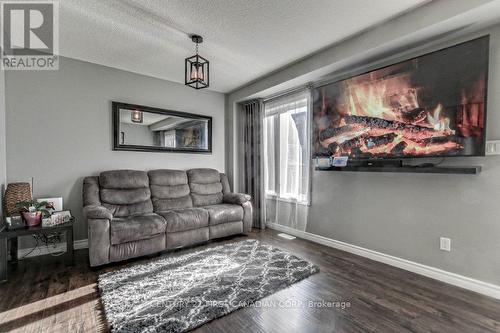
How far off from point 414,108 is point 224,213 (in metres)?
2.62

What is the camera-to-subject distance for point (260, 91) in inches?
156

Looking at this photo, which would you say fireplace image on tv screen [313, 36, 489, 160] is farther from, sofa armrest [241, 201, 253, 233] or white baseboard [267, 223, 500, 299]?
sofa armrest [241, 201, 253, 233]

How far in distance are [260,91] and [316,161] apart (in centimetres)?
150

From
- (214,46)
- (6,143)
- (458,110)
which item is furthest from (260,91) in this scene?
(6,143)

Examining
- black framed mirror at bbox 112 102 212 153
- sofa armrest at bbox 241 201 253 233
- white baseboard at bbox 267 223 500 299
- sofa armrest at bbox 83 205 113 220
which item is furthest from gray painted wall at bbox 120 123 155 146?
white baseboard at bbox 267 223 500 299

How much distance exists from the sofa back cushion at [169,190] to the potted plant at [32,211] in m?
1.25

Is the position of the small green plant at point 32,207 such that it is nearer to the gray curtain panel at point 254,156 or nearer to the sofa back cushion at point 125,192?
the sofa back cushion at point 125,192

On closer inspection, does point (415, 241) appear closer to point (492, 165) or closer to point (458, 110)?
point (492, 165)

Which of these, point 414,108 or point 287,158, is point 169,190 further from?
point 414,108

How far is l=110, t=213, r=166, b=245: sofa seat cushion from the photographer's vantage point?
2639 mm

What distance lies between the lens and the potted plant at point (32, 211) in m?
2.53

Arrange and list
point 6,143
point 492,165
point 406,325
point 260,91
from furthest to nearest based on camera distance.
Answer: point 260,91 → point 6,143 → point 492,165 → point 406,325

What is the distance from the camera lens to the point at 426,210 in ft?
8.07

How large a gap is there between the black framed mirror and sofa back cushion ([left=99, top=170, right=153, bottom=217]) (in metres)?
0.47
